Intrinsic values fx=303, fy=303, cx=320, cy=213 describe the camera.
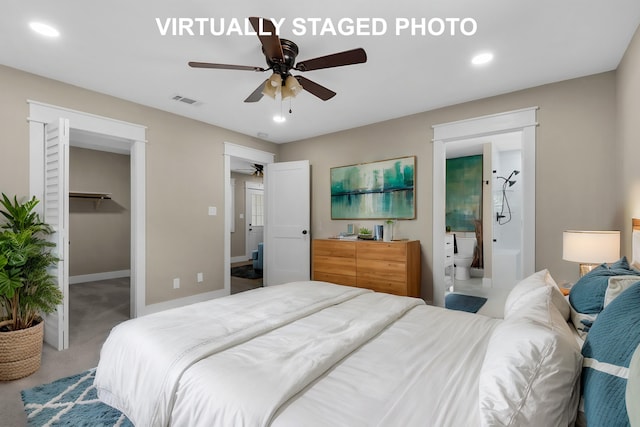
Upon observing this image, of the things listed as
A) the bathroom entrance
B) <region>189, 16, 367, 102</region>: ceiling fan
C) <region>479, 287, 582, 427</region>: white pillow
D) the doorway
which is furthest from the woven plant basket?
the bathroom entrance

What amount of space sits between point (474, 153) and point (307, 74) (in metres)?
4.33

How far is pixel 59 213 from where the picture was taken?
2707mm

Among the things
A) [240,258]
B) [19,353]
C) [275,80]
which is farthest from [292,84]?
[240,258]

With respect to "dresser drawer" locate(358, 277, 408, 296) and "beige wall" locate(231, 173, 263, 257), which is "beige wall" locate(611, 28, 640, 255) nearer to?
"dresser drawer" locate(358, 277, 408, 296)

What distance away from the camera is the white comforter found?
3.52 ft

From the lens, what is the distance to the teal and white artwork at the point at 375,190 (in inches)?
159

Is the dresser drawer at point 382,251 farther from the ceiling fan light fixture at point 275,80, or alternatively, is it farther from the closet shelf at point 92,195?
the closet shelf at point 92,195

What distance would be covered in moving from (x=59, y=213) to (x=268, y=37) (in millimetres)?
2431

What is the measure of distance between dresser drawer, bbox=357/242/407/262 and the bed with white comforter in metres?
1.66

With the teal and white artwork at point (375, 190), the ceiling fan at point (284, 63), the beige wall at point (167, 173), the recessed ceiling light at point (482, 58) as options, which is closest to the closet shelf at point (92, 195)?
the beige wall at point (167, 173)

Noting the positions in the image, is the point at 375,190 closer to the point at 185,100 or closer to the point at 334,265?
the point at 334,265

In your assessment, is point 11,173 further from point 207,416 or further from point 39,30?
point 207,416

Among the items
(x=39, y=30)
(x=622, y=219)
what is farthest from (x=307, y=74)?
(x=622, y=219)

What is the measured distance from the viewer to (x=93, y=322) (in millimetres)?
3430
